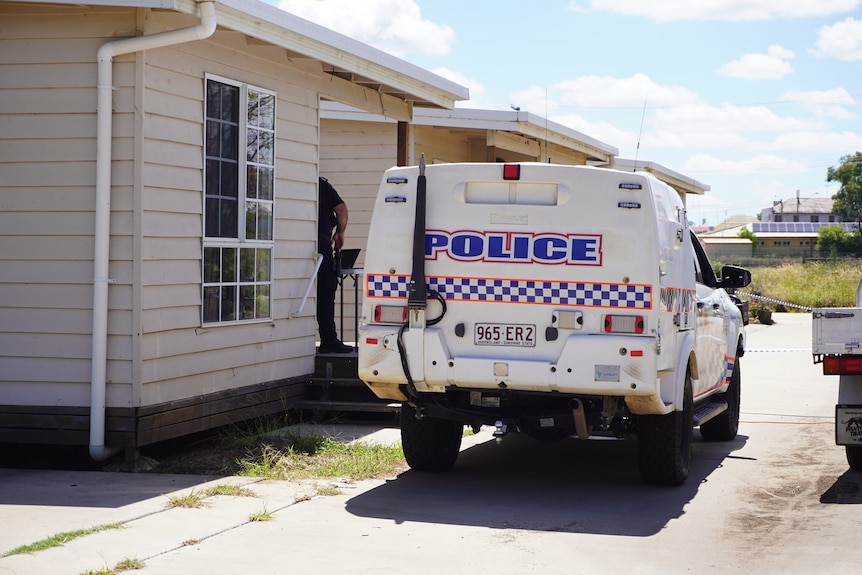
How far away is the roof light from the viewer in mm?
7797

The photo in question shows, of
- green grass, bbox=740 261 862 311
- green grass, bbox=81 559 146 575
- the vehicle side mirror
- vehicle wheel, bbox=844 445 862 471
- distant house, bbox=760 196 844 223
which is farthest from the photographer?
distant house, bbox=760 196 844 223

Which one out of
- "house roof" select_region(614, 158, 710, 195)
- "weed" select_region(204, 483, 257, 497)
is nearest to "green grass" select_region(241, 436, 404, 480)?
"weed" select_region(204, 483, 257, 497)

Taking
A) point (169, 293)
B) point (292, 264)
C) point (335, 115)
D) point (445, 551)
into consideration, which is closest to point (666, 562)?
point (445, 551)

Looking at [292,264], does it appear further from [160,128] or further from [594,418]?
[594,418]

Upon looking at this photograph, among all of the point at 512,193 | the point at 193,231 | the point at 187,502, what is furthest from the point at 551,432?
the point at 193,231

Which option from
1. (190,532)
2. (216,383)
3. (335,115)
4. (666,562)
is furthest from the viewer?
(335,115)

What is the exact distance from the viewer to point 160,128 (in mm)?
8688

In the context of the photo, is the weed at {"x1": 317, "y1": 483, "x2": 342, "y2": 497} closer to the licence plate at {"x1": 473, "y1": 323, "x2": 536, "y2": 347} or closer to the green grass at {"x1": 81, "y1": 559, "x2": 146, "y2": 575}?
the licence plate at {"x1": 473, "y1": 323, "x2": 536, "y2": 347}

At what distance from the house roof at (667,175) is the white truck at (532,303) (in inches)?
536

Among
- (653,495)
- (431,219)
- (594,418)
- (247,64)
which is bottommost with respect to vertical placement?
(653,495)

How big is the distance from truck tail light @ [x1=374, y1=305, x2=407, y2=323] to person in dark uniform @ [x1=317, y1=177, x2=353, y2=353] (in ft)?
11.8

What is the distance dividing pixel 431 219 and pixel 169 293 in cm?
226

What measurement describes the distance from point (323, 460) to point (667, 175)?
1891 cm

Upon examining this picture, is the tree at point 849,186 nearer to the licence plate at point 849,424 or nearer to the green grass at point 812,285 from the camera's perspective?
the green grass at point 812,285
